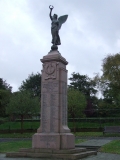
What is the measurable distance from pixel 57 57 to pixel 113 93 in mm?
33003

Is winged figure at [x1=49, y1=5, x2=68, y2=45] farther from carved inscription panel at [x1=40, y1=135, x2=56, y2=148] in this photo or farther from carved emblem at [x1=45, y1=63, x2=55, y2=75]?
carved inscription panel at [x1=40, y1=135, x2=56, y2=148]

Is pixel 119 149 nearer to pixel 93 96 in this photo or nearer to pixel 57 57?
pixel 57 57

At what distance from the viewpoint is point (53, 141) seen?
15109mm

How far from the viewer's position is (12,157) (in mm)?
14695

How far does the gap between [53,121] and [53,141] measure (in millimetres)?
1122

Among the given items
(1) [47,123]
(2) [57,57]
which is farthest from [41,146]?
(2) [57,57]

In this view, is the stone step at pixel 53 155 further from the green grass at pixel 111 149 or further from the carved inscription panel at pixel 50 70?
the carved inscription panel at pixel 50 70

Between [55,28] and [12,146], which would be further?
[12,146]

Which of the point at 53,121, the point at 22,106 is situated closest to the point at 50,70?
the point at 53,121

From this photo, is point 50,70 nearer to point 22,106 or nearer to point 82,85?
point 22,106

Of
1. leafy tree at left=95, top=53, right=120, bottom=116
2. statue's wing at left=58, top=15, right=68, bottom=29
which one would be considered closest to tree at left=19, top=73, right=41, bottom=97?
leafy tree at left=95, top=53, right=120, bottom=116

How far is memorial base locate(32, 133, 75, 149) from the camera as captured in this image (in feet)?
49.4

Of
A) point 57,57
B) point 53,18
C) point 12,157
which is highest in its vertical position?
point 53,18

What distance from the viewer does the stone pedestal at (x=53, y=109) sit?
599 inches
